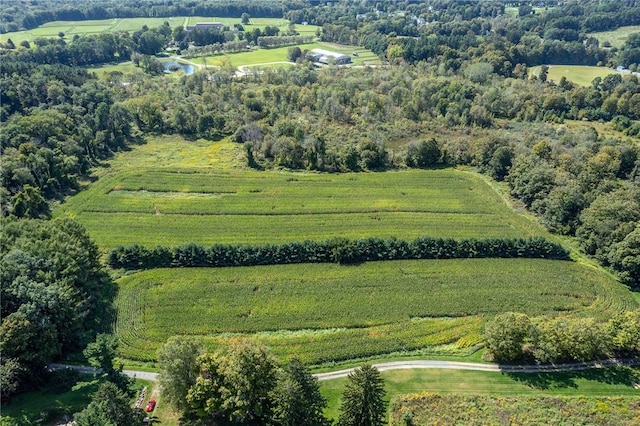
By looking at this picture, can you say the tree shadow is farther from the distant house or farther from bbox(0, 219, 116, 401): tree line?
the distant house

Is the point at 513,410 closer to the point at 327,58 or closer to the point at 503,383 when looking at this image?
the point at 503,383

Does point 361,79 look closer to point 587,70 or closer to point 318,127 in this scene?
point 318,127

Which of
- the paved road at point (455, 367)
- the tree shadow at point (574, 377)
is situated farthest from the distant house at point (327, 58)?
the tree shadow at point (574, 377)

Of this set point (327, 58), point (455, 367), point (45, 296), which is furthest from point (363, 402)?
point (327, 58)

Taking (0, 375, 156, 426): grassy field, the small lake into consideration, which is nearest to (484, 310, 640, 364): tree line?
(0, 375, 156, 426): grassy field

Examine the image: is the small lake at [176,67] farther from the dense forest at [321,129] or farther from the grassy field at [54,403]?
the grassy field at [54,403]

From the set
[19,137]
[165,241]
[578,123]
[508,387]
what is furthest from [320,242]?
[578,123]
